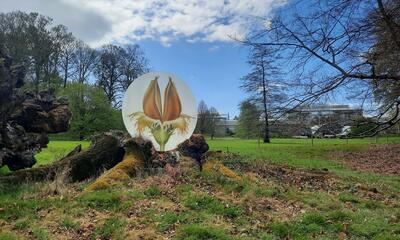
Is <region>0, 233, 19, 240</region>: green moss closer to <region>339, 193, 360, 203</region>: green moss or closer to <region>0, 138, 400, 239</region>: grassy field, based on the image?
<region>0, 138, 400, 239</region>: grassy field

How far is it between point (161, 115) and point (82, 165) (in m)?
3.78

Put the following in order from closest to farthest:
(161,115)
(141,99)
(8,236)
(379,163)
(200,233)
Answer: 1. (8,236)
2. (200,233)
3. (141,99)
4. (161,115)
5. (379,163)

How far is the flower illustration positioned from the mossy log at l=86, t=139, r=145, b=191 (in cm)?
167

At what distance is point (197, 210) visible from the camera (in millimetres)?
7512

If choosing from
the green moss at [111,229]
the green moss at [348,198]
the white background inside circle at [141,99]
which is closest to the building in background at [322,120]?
the green moss at [348,198]

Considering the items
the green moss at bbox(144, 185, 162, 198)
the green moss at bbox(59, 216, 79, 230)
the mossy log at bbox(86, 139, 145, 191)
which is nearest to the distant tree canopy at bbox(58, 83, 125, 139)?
the mossy log at bbox(86, 139, 145, 191)

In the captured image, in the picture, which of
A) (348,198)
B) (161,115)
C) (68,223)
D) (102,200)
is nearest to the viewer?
(68,223)

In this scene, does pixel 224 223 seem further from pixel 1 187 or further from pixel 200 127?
pixel 200 127

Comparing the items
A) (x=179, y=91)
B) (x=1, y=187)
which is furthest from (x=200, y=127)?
(x=1, y=187)

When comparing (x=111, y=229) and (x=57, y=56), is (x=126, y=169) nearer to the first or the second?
(x=111, y=229)

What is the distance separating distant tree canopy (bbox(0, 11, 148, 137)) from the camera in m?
43.2

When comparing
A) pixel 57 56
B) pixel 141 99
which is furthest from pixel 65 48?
pixel 141 99

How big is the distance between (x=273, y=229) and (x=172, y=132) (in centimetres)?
763

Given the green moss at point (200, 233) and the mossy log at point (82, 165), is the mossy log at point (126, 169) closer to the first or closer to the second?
the mossy log at point (82, 165)
